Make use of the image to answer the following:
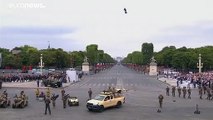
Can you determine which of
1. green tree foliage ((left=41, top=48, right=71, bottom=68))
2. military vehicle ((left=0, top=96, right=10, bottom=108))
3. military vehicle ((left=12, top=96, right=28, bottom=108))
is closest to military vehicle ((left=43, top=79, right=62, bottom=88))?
military vehicle ((left=12, top=96, right=28, bottom=108))

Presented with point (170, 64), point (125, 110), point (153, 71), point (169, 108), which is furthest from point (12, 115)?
point (170, 64)

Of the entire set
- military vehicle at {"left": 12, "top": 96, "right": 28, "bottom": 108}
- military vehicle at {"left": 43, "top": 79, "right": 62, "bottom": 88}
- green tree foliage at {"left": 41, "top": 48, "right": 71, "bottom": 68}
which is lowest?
military vehicle at {"left": 12, "top": 96, "right": 28, "bottom": 108}

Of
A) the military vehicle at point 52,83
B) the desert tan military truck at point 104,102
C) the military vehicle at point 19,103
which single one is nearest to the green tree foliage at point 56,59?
the military vehicle at point 52,83

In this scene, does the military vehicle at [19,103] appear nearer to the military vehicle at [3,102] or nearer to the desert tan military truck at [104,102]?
the military vehicle at [3,102]

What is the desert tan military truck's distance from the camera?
3647 cm

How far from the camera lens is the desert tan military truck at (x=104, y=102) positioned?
36469mm

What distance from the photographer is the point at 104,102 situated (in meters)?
37.6

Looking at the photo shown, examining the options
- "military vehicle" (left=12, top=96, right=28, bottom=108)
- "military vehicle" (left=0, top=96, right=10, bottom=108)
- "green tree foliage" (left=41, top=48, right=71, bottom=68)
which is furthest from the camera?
"green tree foliage" (left=41, top=48, right=71, bottom=68)

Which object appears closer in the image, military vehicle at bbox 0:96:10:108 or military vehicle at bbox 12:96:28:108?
military vehicle at bbox 0:96:10:108

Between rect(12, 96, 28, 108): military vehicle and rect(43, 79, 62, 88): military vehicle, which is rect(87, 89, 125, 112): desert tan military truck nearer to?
rect(12, 96, 28, 108): military vehicle

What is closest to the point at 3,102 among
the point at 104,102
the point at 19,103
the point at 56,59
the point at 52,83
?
the point at 19,103

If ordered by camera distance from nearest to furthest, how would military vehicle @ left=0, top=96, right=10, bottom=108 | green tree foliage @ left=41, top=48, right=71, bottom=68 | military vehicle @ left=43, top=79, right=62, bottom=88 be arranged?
military vehicle @ left=0, top=96, right=10, bottom=108 < military vehicle @ left=43, top=79, right=62, bottom=88 < green tree foliage @ left=41, top=48, right=71, bottom=68

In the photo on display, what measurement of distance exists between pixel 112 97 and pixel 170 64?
5738 inches

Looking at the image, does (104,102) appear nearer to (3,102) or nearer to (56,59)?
(3,102)
